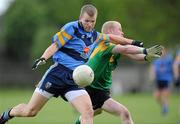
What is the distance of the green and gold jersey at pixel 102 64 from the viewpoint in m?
12.4

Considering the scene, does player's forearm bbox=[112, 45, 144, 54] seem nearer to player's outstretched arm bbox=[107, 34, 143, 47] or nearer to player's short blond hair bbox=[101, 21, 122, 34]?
player's outstretched arm bbox=[107, 34, 143, 47]

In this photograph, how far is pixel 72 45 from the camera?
38.4ft

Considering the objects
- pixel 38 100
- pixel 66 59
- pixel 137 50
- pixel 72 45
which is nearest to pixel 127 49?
pixel 137 50

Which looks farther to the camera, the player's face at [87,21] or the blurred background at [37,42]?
the blurred background at [37,42]

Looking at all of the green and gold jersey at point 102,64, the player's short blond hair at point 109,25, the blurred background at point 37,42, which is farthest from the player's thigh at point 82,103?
the blurred background at point 37,42

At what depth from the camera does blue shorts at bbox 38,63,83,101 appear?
11617mm

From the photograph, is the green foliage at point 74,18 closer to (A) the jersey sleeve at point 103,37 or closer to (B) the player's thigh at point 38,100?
(A) the jersey sleeve at point 103,37

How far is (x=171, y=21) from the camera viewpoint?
133ft

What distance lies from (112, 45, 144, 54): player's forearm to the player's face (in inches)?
22.7

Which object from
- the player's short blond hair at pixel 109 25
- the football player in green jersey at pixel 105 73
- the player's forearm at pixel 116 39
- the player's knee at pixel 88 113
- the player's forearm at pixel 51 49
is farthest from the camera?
the player's short blond hair at pixel 109 25

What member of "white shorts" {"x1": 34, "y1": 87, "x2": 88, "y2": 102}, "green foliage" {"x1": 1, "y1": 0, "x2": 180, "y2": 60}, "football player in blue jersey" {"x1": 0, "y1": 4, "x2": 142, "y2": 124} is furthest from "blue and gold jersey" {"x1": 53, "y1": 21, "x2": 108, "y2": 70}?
"green foliage" {"x1": 1, "y1": 0, "x2": 180, "y2": 60}

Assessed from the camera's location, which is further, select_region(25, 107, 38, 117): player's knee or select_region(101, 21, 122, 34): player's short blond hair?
select_region(101, 21, 122, 34): player's short blond hair

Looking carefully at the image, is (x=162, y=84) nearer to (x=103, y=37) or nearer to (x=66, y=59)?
(x=103, y=37)

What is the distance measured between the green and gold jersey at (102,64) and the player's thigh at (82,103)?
1109 millimetres
